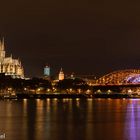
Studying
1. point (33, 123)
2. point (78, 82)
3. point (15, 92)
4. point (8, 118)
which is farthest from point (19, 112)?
point (78, 82)

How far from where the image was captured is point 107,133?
1877 inches

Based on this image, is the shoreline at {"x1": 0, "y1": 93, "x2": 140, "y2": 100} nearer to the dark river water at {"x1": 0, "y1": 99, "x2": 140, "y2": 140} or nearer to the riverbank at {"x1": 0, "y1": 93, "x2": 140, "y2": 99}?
the riverbank at {"x1": 0, "y1": 93, "x2": 140, "y2": 99}

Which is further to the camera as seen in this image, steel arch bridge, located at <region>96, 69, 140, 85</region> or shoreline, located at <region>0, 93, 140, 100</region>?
steel arch bridge, located at <region>96, 69, 140, 85</region>

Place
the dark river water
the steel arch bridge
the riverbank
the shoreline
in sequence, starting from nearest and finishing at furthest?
the dark river water
the riverbank
the shoreline
the steel arch bridge

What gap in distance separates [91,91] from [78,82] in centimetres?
1416

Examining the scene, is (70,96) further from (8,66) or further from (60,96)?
(8,66)

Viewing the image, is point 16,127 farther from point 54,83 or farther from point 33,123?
point 54,83

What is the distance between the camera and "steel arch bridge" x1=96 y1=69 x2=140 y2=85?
6206 inches

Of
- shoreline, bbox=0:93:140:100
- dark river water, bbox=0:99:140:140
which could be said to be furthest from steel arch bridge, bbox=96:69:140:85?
dark river water, bbox=0:99:140:140

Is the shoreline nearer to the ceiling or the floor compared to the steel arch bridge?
nearer to the floor

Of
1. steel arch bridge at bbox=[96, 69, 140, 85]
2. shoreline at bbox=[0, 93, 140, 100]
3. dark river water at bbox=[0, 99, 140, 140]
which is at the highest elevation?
steel arch bridge at bbox=[96, 69, 140, 85]

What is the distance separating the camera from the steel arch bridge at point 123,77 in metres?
158

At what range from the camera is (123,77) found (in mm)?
158750

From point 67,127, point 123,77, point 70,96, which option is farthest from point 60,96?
point 67,127
